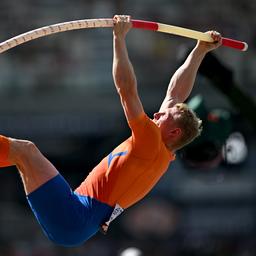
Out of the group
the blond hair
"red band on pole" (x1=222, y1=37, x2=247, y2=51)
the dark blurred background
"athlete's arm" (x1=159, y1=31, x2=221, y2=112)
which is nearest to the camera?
the blond hair

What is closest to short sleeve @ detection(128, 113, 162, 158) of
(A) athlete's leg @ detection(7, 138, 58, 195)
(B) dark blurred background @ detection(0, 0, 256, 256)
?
(A) athlete's leg @ detection(7, 138, 58, 195)

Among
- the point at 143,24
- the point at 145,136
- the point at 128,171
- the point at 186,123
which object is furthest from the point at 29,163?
the point at 143,24

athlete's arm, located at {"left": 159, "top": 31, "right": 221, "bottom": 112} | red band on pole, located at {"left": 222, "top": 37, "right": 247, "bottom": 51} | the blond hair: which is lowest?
the blond hair

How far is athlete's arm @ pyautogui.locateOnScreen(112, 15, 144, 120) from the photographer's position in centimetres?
746

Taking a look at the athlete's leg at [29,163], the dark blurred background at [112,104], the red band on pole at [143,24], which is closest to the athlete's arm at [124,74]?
the red band on pole at [143,24]

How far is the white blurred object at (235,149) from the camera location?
377 inches

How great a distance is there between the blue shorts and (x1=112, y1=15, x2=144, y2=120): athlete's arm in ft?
2.46

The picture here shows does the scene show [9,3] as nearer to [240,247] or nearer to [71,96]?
[71,96]

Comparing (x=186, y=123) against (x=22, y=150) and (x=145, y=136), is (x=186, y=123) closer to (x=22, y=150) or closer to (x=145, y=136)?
(x=145, y=136)

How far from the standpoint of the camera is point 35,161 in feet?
24.4

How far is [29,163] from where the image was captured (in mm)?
7422

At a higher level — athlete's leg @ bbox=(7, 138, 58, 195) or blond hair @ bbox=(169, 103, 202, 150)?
blond hair @ bbox=(169, 103, 202, 150)

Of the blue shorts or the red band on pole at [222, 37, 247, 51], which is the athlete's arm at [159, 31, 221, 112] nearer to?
the red band on pole at [222, 37, 247, 51]

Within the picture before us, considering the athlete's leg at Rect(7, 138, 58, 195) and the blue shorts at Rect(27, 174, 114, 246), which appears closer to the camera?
the athlete's leg at Rect(7, 138, 58, 195)
